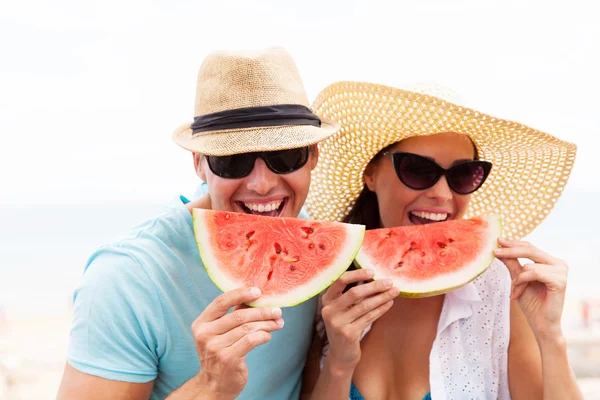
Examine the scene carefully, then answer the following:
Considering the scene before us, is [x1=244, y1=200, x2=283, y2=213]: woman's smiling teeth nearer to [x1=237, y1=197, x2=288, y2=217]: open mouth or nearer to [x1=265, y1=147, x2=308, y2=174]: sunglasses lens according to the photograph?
[x1=237, y1=197, x2=288, y2=217]: open mouth

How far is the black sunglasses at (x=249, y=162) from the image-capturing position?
7.39 ft

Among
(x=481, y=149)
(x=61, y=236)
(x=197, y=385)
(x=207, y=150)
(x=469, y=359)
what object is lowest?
(x=61, y=236)

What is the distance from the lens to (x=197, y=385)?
6.54 feet

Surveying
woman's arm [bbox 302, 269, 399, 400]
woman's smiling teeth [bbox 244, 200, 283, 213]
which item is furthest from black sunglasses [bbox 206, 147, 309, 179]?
woman's arm [bbox 302, 269, 399, 400]

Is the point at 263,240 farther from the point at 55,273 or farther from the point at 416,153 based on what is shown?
the point at 55,273

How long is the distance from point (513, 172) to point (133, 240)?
2.08 meters

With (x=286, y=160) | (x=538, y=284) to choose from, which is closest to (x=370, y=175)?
(x=286, y=160)

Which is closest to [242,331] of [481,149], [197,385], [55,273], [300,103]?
[197,385]

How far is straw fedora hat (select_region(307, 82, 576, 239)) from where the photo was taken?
257 centimetres

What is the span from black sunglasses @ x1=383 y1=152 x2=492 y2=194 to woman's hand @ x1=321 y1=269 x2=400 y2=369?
62 centimetres

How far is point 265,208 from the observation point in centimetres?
238

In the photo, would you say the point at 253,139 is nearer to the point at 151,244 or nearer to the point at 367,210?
the point at 151,244

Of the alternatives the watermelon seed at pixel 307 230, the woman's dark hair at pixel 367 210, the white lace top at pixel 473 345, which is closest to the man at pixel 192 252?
the watermelon seed at pixel 307 230

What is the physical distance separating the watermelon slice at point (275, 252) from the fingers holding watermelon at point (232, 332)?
0.16 m
